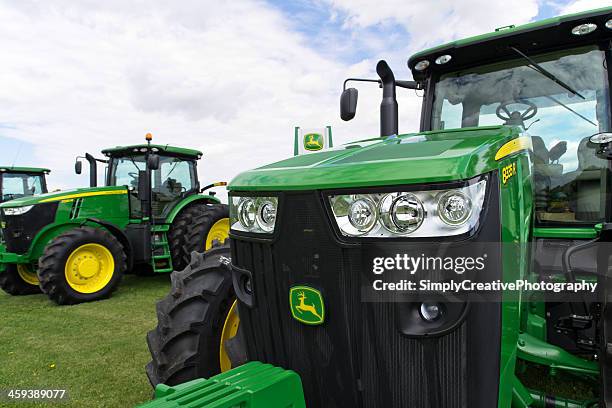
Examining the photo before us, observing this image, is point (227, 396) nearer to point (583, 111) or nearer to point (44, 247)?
point (583, 111)

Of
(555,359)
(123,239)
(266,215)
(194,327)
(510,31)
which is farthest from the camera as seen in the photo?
(123,239)

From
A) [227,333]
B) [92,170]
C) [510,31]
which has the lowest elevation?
[227,333]

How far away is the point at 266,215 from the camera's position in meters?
1.70

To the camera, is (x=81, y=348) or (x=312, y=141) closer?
(x=81, y=348)

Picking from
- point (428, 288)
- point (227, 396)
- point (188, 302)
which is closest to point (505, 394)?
point (428, 288)

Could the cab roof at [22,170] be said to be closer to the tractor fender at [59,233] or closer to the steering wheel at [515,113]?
the tractor fender at [59,233]

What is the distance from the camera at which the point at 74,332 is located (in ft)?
17.1

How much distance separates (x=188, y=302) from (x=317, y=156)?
42.6 inches

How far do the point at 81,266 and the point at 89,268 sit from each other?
12cm

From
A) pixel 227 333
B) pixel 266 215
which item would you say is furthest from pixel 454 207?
pixel 227 333

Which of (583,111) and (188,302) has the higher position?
(583,111)

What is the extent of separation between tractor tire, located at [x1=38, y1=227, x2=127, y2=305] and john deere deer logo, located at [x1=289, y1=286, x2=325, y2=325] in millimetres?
5882

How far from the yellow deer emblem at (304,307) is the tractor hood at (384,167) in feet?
1.22

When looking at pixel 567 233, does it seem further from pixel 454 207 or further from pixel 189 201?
pixel 189 201
